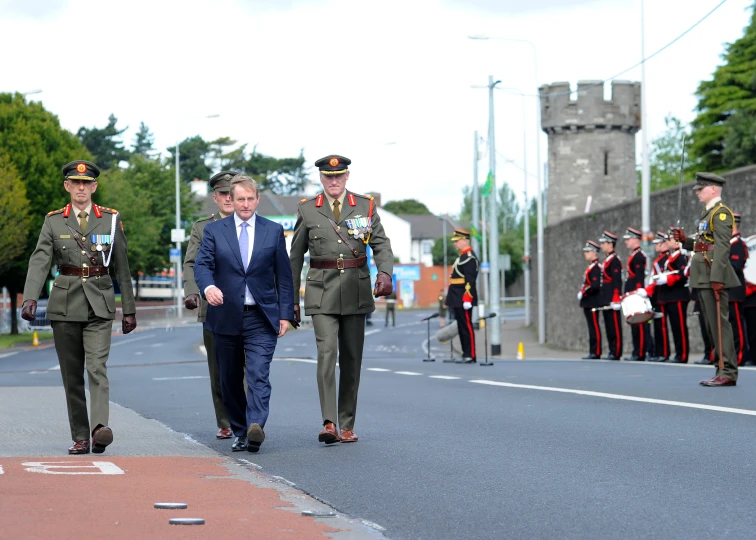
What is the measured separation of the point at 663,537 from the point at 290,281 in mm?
4003

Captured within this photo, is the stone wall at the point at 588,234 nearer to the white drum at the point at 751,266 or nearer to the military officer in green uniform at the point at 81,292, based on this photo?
the white drum at the point at 751,266

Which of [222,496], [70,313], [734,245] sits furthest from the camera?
[734,245]

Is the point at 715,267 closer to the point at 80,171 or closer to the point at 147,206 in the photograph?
the point at 80,171

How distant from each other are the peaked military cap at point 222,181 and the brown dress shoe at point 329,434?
2.09m

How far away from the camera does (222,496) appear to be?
22.6ft

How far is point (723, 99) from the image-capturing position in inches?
2309

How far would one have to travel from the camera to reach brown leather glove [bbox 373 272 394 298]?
29.7 feet

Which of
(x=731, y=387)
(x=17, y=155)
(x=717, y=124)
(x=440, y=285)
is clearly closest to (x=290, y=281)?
(x=731, y=387)

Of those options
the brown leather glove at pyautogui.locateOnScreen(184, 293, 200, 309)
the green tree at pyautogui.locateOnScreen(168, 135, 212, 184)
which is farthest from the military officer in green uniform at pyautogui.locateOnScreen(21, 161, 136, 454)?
the green tree at pyautogui.locateOnScreen(168, 135, 212, 184)

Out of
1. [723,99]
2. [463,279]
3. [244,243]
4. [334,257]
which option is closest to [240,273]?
[244,243]

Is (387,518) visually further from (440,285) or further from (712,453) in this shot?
(440,285)

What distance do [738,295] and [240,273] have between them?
32.0 feet

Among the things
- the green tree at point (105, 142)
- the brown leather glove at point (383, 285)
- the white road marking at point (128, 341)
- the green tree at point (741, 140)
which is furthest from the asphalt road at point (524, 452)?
the green tree at point (105, 142)

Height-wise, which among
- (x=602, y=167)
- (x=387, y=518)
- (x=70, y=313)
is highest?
(x=602, y=167)
